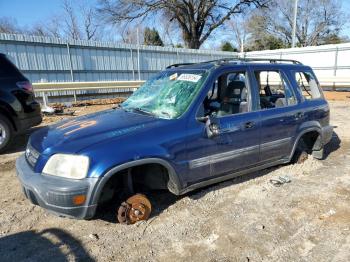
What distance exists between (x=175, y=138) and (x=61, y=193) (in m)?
1.26

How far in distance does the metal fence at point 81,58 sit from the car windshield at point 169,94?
8256 millimetres

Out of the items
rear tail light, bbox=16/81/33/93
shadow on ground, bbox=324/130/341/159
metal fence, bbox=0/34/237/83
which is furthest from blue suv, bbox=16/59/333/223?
metal fence, bbox=0/34/237/83

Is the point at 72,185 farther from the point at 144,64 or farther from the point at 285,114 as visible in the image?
the point at 144,64

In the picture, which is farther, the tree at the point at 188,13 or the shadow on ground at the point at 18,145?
the tree at the point at 188,13

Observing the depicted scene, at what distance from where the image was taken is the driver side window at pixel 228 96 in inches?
153

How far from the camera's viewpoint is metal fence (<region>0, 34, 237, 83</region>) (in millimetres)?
12289

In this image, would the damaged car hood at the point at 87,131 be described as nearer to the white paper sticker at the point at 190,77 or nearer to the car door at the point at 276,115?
the white paper sticker at the point at 190,77

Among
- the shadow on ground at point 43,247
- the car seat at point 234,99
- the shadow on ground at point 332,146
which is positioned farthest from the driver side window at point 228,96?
the shadow on ground at point 332,146

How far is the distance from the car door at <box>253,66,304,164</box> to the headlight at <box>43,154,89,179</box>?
2.36 meters

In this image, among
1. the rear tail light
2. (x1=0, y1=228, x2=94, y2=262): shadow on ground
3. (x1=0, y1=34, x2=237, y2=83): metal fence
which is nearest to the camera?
(x1=0, y1=228, x2=94, y2=262): shadow on ground

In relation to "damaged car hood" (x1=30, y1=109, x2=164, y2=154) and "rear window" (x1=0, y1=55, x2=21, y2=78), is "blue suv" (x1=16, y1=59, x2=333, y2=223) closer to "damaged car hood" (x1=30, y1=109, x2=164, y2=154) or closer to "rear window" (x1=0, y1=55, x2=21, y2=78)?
"damaged car hood" (x1=30, y1=109, x2=164, y2=154)

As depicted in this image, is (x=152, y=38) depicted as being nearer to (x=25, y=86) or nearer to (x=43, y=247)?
(x=25, y=86)

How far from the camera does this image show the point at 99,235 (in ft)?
10.3

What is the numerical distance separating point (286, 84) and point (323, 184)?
156cm
